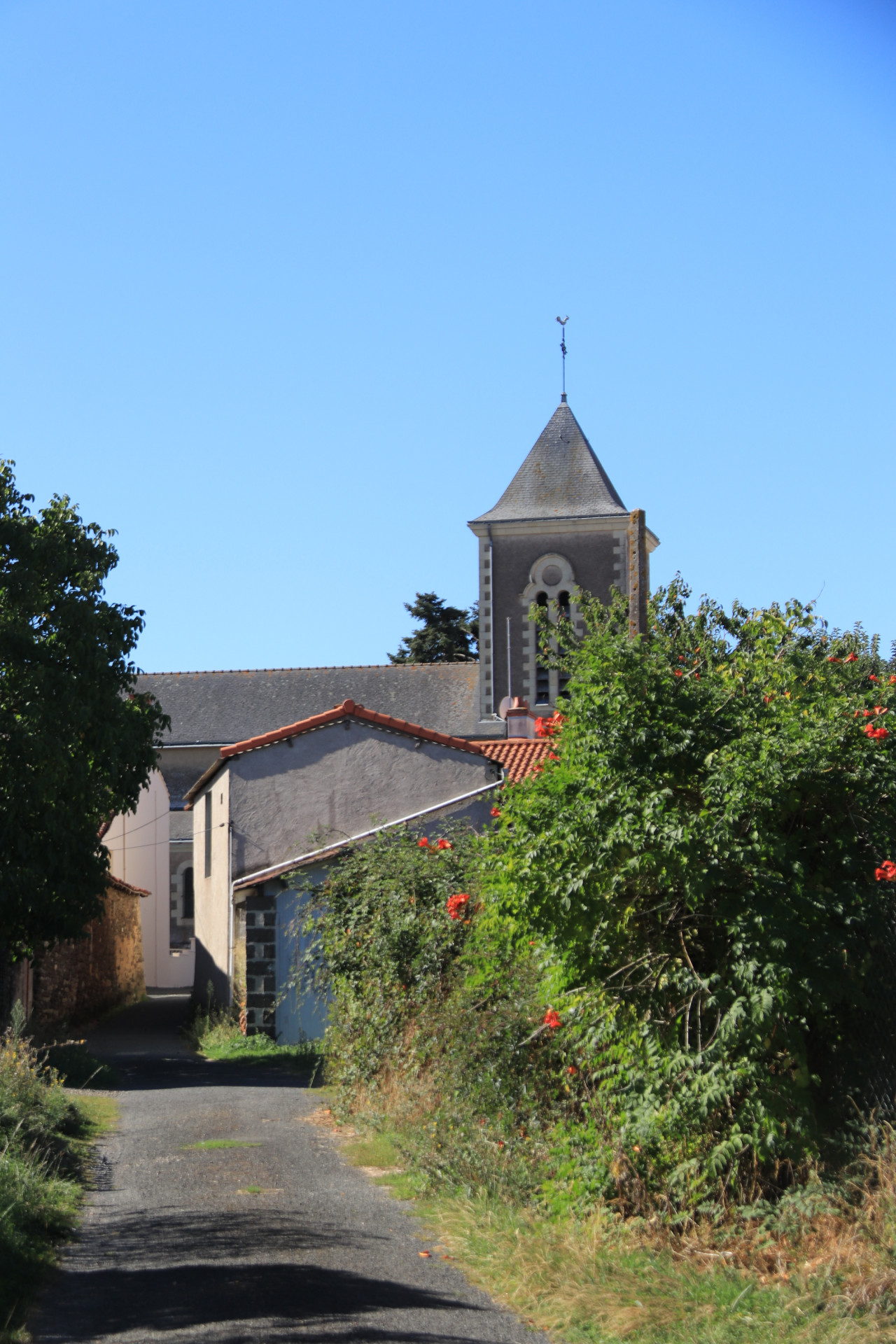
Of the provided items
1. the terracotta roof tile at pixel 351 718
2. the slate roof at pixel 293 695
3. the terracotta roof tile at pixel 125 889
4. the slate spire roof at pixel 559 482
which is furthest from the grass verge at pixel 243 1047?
the slate spire roof at pixel 559 482

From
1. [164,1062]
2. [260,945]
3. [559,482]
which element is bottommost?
[164,1062]

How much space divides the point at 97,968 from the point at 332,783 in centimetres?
952

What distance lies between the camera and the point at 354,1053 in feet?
39.6

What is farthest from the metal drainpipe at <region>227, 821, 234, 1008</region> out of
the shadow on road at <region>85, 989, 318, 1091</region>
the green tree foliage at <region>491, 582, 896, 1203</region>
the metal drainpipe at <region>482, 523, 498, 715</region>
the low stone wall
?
the metal drainpipe at <region>482, 523, 498, 715</region>

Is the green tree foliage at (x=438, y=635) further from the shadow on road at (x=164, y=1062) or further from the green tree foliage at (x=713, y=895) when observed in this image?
the green tree foliage at (x=713, y=895)

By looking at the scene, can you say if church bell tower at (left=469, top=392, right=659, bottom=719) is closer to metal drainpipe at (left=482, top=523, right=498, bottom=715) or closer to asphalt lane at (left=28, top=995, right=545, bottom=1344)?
metal drainpipe at (left=482, top=523, right=498, bottom=715)

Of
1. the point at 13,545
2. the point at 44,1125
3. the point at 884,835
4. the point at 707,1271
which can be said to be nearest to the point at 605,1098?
the point at 707,1271

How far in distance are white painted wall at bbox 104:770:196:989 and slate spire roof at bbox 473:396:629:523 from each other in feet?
44.7

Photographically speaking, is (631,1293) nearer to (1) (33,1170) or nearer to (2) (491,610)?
(1) (33,1170)

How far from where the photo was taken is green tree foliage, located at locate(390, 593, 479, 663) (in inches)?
2160

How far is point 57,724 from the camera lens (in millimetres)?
16812

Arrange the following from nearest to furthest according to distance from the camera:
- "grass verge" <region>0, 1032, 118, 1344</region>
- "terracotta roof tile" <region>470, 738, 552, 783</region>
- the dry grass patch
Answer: the dry grass patch < "grass verge" <region>0, 1032, 118, 1344</region> < "terracotta roof tile" <region>470, 738, 552, 783</region>

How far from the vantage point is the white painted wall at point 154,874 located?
123 feet

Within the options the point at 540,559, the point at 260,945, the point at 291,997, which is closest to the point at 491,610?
the point at 540,559
